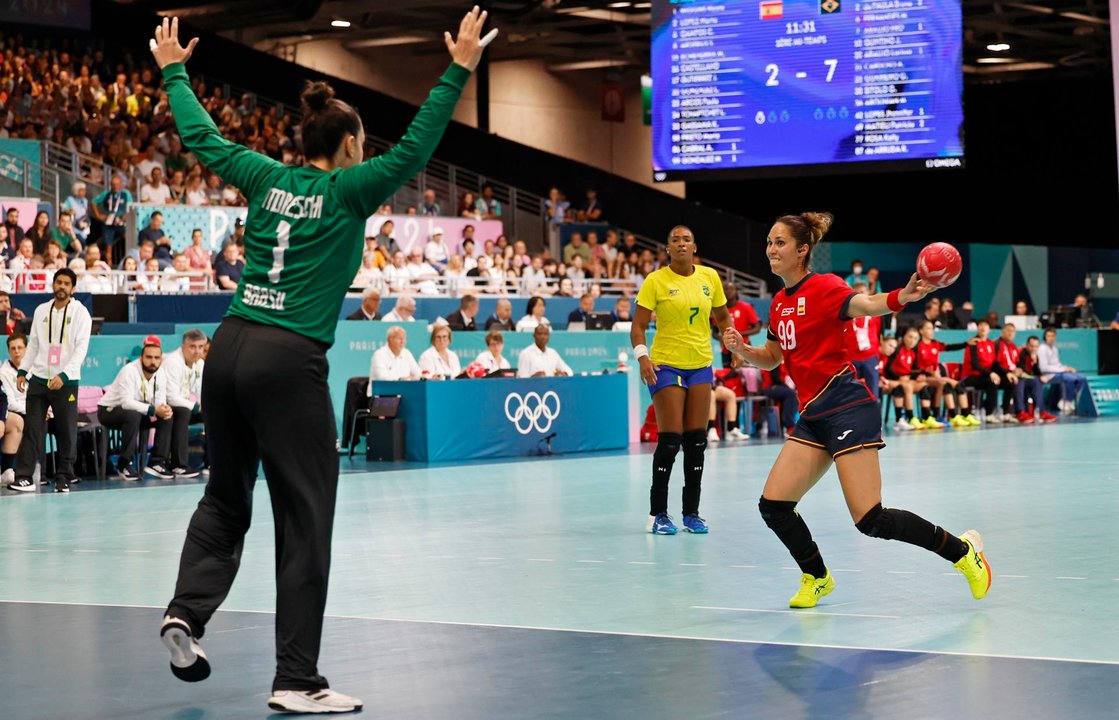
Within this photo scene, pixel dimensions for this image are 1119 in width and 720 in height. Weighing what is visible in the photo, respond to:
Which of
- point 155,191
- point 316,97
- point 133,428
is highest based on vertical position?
point 155,191

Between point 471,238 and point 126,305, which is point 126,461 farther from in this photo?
point 471,238

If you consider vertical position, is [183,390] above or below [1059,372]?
above

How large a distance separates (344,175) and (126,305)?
13809 millimetres

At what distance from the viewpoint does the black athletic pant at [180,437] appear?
14.2 meters

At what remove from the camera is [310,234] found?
466 centimetres

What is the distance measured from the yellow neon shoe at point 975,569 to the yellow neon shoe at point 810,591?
0.58 m

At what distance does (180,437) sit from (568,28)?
20.9 metres

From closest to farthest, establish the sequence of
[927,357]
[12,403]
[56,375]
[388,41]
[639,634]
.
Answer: [639,634], [56,375], [12,403], [927,357], [388,41]

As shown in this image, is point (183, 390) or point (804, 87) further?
point (804, 87)

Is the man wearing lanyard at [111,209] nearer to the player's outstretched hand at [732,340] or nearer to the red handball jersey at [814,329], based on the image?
the player's outstretched hand at [732,340]

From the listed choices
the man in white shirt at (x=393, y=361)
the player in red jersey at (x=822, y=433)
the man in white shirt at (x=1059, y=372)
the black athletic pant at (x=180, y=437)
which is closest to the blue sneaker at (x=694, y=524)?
the player in red jersey at (x=822, y=433)

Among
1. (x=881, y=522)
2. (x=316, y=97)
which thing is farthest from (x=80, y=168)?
(x=316, y=97)

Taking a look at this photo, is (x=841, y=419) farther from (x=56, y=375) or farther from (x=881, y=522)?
(x=56, y=375)

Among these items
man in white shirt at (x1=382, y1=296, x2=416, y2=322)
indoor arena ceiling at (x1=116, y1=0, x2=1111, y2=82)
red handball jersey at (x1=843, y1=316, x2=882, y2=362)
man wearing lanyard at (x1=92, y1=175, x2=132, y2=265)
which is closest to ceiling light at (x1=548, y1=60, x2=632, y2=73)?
indoor arena ceiling at (x1=116, y1=0, x2=1111, y2=82)
